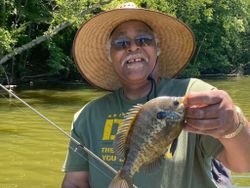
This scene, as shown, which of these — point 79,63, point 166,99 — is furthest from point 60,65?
point 166,99

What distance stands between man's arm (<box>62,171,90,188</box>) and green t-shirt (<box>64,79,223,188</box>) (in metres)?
0.03

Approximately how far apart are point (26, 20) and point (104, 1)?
22.0ft

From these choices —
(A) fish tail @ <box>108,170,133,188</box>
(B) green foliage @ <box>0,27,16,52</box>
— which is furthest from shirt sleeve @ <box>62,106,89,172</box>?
(B) green foliage @ <box>0,27,16,52</box>

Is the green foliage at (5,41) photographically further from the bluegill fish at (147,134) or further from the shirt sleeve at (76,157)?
the bluegill fish at (147,134)

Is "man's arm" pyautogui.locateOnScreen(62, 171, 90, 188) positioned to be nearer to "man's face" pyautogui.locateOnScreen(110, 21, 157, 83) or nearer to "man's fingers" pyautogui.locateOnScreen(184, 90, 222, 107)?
"man's face" pyautogui.locateOnScreen(110, 21, 157, 83)

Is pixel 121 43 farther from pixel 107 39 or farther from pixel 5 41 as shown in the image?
pixel 5 41

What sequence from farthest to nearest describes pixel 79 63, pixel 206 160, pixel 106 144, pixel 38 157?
1. pixel 38 157
2. pixel 79 63
3. pixel 106 144
4. pixel 206 160

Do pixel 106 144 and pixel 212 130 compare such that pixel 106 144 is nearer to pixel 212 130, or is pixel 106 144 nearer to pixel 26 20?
pixel 212 130

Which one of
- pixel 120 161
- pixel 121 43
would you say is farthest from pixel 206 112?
pixel 121 43

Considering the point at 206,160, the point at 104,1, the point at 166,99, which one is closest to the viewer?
the point at 166,99

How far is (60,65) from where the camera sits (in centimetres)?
2678

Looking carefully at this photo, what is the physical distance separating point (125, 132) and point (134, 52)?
2.58ft

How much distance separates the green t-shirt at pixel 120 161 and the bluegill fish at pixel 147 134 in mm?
219

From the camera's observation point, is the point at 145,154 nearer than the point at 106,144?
Yes
